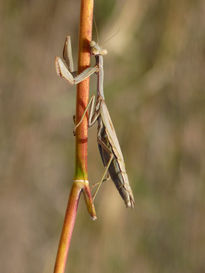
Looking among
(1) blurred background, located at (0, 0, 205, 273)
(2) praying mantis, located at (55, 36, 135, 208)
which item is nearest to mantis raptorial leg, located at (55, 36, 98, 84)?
(2) praying mantis, located at (55, 36, 135, 208)

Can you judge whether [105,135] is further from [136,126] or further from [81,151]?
[136,126]

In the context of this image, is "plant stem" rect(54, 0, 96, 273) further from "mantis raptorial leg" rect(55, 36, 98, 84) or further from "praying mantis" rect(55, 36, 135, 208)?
"praying mantis" rect(55, 36, 135, 208)

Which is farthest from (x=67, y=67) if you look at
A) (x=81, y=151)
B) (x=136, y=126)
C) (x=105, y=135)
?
(x=136, y=126)

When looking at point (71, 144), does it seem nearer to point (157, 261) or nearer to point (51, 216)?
point (51, 216)

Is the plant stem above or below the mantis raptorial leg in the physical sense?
below

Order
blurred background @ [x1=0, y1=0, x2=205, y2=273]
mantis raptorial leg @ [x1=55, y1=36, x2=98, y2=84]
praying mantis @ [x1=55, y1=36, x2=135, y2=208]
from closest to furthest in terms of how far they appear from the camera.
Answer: mantis raptorial leg @ [x1=55, y1=36, x2=98, y2=84] < praying mantis @ [x1=55, y1=36, x2=135, y2=208] < blurred background @ [x1=0, y1=0, x2=205, y2=273]

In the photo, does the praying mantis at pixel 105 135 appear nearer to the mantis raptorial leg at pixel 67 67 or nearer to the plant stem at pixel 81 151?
the mantis raptorial leg at pixel 67 67

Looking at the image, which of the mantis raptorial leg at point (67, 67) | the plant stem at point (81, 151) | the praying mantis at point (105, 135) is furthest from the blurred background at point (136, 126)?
the plant stem at point (81, 151)
